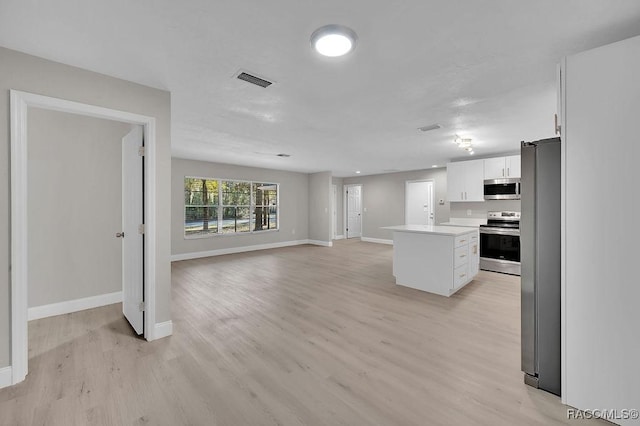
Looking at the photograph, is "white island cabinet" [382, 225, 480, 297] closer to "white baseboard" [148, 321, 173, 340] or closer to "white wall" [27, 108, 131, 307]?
"white baseboard" [148, 321, 173, 340]

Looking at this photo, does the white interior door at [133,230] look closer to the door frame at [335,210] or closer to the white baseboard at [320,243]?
the white baseboard at [320,243]

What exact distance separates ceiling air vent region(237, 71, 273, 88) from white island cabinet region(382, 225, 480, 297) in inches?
112

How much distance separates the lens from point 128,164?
9.71 feet

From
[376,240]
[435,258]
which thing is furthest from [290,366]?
[376,240]

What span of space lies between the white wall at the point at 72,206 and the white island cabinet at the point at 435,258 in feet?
13.5

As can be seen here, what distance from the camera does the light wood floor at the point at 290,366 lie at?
65.7 inches

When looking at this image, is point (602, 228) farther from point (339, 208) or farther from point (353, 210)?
point (353, 210)

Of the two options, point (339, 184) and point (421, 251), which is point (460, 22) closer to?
point (421, 251)

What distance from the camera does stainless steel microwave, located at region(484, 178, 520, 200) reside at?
5.39m

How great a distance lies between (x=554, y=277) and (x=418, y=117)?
2371 mm

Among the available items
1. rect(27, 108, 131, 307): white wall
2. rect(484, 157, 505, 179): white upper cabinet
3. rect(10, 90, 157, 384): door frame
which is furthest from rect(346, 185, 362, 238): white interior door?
rect(10, 90, 157, 384): door frame

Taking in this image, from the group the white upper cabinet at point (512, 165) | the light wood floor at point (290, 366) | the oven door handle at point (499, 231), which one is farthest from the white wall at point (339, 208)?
the light wood floor at point (290, 366)

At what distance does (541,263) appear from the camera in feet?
6.21

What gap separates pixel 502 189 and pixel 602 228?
14.9ft
